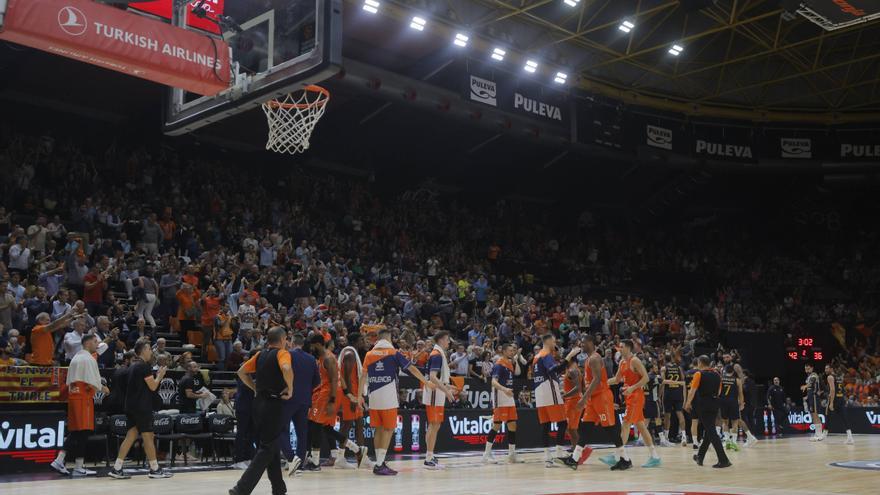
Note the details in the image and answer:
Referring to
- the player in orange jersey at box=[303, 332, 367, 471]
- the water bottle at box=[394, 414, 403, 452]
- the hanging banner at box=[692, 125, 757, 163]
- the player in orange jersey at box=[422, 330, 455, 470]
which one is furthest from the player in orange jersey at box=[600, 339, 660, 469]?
the hanging banner at box=[692, 125, 757, 163]

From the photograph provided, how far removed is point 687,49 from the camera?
32688 millimetres

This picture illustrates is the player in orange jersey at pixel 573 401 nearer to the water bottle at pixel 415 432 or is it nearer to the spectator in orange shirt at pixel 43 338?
the water bottle at pixel 415 432

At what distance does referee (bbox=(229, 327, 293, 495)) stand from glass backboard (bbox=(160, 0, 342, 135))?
3.27m

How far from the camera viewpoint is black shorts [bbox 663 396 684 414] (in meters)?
20.4

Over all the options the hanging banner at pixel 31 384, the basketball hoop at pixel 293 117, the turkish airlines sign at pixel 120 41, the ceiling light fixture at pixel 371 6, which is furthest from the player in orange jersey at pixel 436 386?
the ceiling light fixture at pixel 371 6

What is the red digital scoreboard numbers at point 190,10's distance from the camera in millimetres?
10672

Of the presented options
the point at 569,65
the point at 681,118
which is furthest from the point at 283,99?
the point at 681,118

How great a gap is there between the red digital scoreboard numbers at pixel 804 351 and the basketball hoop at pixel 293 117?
2699 cm

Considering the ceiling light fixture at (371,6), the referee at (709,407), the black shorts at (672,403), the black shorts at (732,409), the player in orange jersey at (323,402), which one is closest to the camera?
the player in orange jersey at (323,402)

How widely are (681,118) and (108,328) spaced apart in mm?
27628

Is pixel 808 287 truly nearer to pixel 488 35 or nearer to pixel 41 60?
pixel 488 35

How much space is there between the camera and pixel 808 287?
4075 cm

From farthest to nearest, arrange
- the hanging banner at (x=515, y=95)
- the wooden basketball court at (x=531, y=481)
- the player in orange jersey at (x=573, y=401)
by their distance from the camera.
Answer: the hanging banner at (x=515, y=95) < the player in orange jersey at (x=573, y=401) < the wooden basketball court at (x=531, y=481)

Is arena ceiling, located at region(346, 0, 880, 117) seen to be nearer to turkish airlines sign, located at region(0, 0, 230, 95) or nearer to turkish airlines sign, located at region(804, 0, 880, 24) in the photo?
turkish airlines sign, located at region(804, 0, 880, 24)
